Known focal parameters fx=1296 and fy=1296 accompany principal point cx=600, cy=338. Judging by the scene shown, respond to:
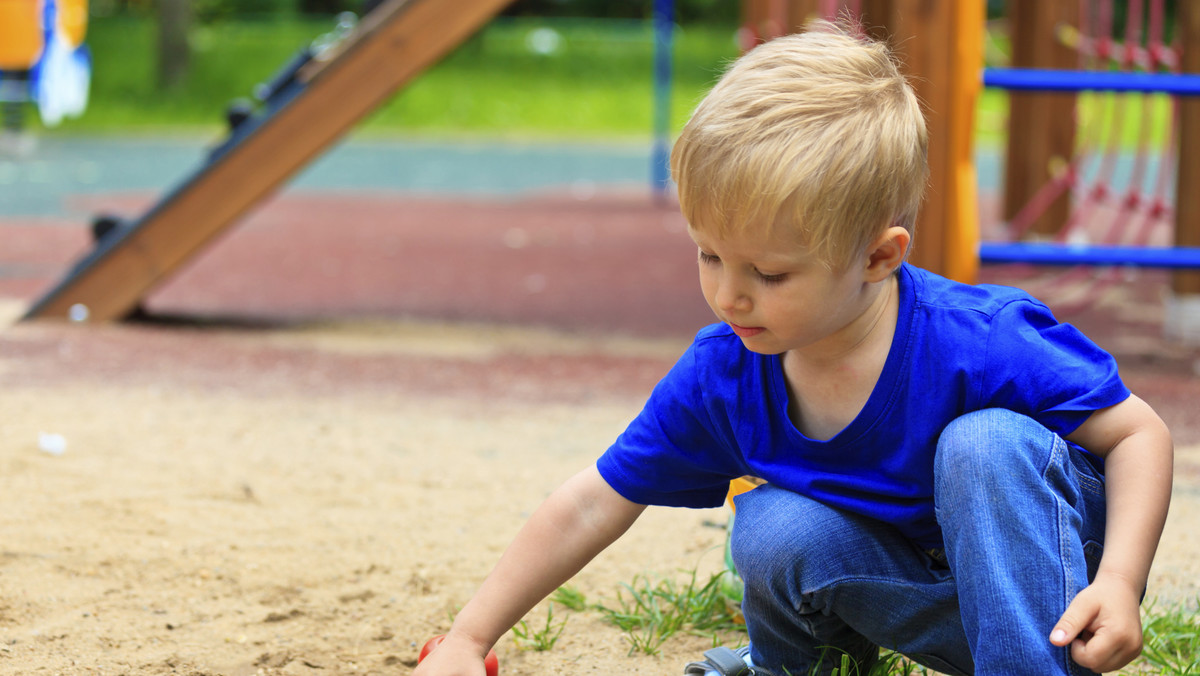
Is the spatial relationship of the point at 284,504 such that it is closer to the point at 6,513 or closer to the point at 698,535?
the point at 6,513

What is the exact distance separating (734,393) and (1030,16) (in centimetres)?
565

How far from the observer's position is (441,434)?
10.8 ft

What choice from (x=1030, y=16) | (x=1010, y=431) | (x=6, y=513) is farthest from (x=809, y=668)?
(x=1030, y=16)

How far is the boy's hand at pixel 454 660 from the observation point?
1.58m

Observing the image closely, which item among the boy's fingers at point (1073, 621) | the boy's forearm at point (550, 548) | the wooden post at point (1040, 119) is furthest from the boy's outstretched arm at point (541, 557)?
the wooden post at point (1040, 119)

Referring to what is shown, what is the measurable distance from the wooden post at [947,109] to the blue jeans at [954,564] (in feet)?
5.73

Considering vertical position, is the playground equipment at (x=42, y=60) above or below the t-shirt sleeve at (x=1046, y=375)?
above

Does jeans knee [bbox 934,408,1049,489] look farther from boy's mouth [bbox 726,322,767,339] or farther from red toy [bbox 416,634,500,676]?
red toy [bbox 416,634,500,676]

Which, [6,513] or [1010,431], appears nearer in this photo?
[1010,431]

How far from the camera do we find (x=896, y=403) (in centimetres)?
148

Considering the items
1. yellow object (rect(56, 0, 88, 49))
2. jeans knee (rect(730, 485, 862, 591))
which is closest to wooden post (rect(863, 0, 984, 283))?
jeans knee (rect(730, 485, 862, 591))

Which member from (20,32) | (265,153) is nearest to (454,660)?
(265,153)

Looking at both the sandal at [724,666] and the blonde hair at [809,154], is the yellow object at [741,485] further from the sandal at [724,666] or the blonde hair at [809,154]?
the blonde hair at [809,154]

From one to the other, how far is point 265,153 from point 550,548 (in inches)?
125
